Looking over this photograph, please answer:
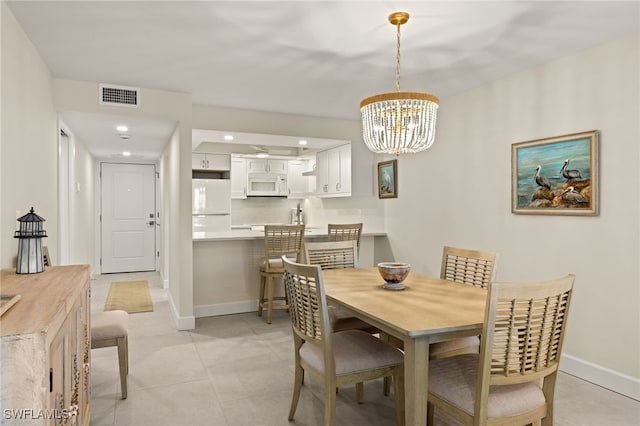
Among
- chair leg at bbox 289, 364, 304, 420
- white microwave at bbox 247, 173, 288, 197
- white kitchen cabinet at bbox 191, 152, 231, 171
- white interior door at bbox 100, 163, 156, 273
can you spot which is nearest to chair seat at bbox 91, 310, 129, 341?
chair leg at bbox 289, 364, 304, 420

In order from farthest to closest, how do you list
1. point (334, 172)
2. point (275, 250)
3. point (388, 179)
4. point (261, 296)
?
point (334, 172) → point (388, 179) → point (261, 296) → point (275, 250)

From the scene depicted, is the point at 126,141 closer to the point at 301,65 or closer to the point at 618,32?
the point at 301,65

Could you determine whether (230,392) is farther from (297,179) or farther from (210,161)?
(297,179)

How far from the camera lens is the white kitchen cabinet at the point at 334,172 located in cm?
526

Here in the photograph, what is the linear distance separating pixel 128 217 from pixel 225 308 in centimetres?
393

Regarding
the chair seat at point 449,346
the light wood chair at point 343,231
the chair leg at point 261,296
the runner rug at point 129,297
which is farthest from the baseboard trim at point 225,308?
the chair seat at point 449,346

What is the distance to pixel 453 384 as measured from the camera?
174 cm

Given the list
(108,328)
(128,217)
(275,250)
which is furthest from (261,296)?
(128,217)

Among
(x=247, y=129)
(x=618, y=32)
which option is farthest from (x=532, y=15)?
(x=247, y=129)

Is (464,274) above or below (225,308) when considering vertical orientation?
above

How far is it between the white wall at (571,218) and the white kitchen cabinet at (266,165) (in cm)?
315

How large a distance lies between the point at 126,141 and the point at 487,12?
456 cm

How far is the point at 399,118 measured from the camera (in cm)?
243

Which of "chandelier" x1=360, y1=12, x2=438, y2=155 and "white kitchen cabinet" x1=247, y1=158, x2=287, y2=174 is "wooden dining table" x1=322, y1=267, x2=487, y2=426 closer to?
"chandelier" x1=360, y1=12, x2=438, y2=155
